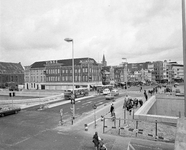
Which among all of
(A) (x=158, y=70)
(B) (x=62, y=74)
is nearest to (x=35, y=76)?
(B) (x=62, y=74)

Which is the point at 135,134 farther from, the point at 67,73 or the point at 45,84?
the point at 45,84

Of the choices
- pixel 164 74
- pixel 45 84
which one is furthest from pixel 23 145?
pixel 164 74

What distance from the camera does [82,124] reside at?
16500 millimetres

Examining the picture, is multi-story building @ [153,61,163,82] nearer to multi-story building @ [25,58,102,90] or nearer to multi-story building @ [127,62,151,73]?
multi-story building @ [127,62,151,73]

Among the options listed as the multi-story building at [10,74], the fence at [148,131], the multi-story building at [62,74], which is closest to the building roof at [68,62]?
the multi-story building at [62,74]

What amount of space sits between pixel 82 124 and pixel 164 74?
114 meters

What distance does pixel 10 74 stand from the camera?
99312 millimetres

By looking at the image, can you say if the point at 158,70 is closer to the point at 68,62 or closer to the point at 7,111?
the point at 68,62

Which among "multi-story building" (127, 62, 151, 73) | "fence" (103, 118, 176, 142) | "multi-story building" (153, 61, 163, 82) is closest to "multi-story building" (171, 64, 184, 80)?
"multi-story building" (153, 61, 163, 82)

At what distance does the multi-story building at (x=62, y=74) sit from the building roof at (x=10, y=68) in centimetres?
2049

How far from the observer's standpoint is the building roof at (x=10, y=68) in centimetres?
9710

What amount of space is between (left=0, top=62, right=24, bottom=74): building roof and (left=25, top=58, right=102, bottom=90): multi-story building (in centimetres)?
2049

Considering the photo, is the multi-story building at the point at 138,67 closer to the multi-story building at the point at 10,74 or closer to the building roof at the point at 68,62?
the building roof at the point at 68,62

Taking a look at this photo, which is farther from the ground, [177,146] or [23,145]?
[177,146]
